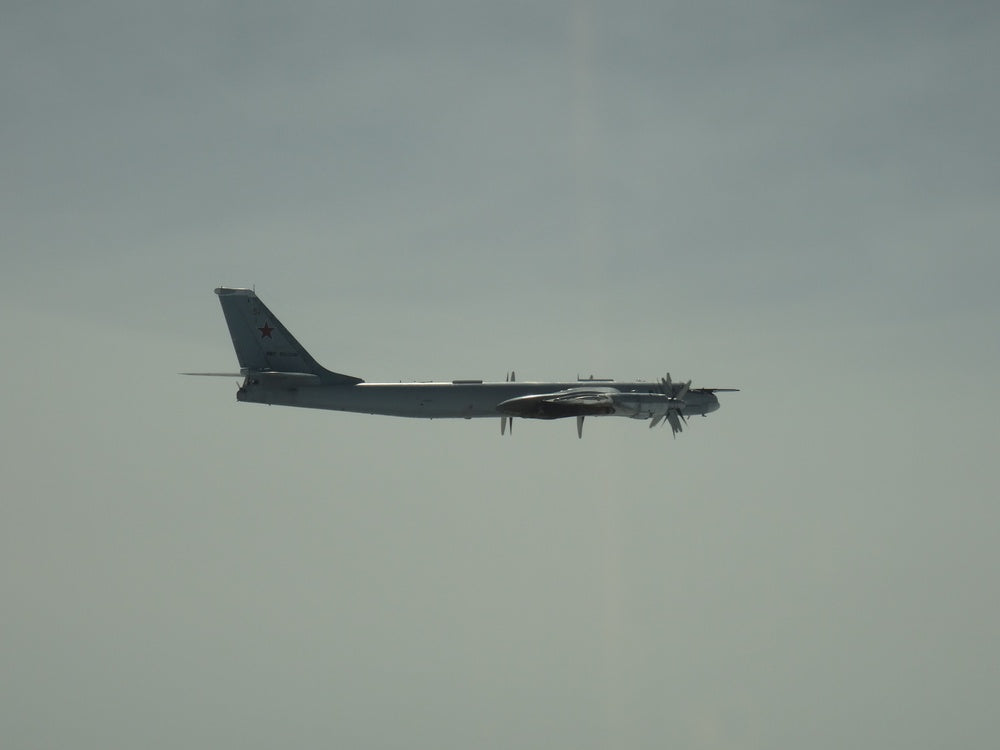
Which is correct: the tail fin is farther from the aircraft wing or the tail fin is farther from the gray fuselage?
the aircraft wing

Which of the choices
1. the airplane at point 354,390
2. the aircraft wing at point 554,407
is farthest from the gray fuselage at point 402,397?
the aircraft wing at point 554,407

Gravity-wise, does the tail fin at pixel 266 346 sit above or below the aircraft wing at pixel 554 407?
above

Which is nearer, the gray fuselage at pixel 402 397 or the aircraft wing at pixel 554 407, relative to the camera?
the aircraft wing at pixel 554 407

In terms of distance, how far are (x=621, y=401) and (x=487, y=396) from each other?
9641mm

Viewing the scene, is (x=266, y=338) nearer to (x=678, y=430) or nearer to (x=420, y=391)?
(x=420, y=391)

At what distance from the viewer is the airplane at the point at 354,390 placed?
2630 inches

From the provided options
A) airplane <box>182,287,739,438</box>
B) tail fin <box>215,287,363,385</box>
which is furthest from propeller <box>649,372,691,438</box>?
tail fin <box>215,287,363,385</box>

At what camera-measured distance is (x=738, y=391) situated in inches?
2820

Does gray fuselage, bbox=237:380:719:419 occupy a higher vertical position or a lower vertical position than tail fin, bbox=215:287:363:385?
lower

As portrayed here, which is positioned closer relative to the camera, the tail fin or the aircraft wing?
the aircraft wing

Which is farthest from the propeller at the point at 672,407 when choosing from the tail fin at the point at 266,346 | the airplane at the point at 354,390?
the tail fin at the point at 266,346

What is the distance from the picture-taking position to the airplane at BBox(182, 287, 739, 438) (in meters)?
66.8

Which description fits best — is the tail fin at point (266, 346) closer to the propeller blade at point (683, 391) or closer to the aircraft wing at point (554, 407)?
the aircraft wing at point (554, 407)

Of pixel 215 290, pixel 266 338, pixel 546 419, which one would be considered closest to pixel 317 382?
pixel 266 338
